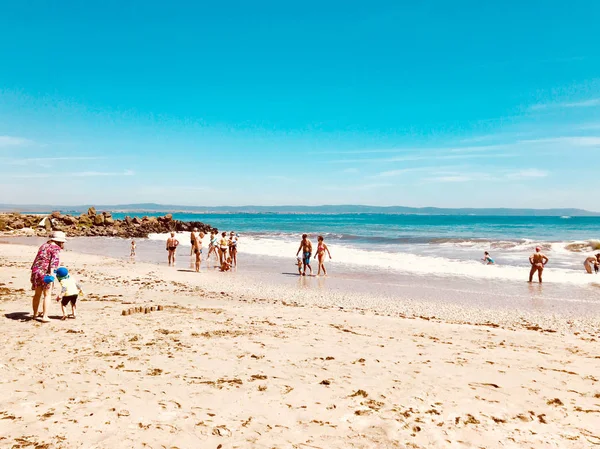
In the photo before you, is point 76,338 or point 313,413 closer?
point 313,413

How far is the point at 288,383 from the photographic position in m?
5.38

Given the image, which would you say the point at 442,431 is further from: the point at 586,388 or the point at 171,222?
the point at 171,222

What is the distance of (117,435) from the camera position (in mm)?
3957

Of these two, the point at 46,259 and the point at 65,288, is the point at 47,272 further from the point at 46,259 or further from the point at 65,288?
the point at 65,288

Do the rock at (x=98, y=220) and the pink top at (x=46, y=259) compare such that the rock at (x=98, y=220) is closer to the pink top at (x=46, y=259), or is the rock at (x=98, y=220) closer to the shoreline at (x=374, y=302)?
the shoreline at (x=374, y=302)

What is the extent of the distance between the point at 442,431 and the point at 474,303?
9.10 meters

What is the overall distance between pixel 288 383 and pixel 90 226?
50942mm

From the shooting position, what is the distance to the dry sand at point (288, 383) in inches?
163

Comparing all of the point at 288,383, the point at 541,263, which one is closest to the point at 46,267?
the point at 288,383

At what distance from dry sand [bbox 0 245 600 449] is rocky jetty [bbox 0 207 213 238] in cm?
3963

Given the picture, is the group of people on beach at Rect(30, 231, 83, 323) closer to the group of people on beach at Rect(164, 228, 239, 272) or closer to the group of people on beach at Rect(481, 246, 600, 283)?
the group of people on beach at Rect(164, 228, 239, 272)

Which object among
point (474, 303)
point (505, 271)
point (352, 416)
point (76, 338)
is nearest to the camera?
point (352, 416)

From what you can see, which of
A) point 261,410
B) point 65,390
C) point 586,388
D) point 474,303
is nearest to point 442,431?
point 261,410

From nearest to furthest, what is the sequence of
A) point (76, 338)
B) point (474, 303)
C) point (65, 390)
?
point (65, 390) < point (76, 338) < point (474, 303)
